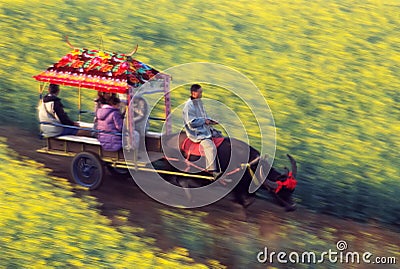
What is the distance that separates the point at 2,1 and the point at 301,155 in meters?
11.9

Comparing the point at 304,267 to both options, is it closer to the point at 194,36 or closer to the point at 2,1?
the point at 194,36

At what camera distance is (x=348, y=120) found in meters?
20.2

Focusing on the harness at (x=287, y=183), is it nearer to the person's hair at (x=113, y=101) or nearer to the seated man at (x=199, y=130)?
the seated man at (x=199, y=130)

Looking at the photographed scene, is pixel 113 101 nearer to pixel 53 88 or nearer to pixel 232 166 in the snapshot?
pixel 53 88

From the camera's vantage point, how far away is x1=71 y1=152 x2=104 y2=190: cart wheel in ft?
50.8

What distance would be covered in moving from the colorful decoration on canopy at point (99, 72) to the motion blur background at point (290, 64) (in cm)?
229

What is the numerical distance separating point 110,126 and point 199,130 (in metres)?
1.85

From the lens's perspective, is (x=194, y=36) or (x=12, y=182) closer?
(x=12, y=182)

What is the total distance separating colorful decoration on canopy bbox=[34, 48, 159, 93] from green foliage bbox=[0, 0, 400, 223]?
3.62 m

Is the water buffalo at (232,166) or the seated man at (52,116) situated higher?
the seated man at (52,116)

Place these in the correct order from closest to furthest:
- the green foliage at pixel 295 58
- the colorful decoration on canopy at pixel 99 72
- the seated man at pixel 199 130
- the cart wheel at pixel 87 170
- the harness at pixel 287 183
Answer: the colorful decoration on canopy at pixel 99 72 → the seated man at pixel 199 130 → the harness at pixel 287 183 → the cart wheel at pixel 87 170 → the green foliage at pixel 295 58

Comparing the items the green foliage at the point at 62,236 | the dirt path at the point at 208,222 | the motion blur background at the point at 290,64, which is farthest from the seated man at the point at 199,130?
the green foliage at the point at 62,236

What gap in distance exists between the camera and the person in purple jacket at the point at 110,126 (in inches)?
602

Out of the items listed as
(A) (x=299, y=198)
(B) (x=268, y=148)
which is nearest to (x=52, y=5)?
(B) (x=268, y=148)
